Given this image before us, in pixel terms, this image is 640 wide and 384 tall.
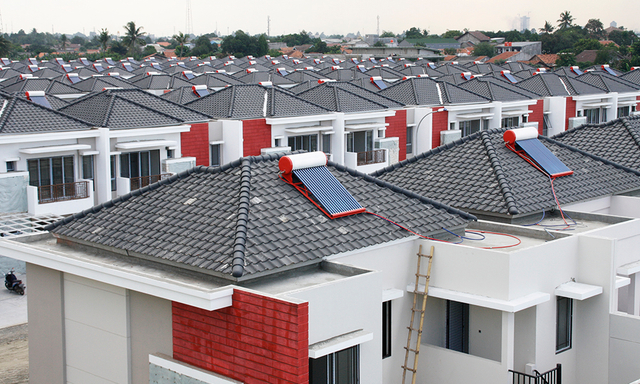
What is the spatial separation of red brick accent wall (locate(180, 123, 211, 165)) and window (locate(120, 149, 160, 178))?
1.54m

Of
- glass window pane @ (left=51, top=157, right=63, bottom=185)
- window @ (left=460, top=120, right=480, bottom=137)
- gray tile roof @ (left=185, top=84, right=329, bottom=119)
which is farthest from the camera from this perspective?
window @ (left=460, top=120, right=480, bottom=137)

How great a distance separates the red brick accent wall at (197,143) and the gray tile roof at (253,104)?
283 centimetres

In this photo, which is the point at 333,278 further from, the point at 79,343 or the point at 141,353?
the point at 79,343

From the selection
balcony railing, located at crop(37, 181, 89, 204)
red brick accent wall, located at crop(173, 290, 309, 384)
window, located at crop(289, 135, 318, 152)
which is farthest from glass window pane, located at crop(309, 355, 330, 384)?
window, located at crop(289, 135, 318, 152)

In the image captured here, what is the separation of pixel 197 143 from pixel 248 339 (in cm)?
2724

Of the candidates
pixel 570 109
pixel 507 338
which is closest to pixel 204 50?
pixel 570 109

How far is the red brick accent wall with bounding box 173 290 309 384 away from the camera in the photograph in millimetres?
11414

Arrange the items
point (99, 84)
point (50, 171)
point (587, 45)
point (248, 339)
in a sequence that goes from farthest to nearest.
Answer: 1. point (587, 45)
2. point (99, 84)
3. point (50, 171)
4. point (248, 339)

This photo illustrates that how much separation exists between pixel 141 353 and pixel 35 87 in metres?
45.0

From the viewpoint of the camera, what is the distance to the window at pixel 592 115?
201ft

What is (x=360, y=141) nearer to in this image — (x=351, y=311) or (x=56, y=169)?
(x=56, y=169)

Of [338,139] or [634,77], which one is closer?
[338,139]

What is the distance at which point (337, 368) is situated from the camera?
13.0 m

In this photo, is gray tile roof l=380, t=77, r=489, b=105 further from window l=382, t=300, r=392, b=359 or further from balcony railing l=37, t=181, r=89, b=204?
window l=382, t=300, r=392, b=359
